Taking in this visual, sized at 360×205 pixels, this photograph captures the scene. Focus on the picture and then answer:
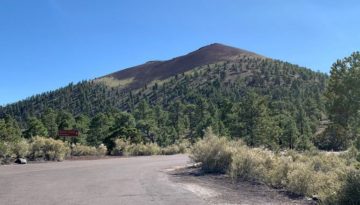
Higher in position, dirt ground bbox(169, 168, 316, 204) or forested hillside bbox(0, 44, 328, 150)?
forested hillside bbox(0, 44, 328, 150)

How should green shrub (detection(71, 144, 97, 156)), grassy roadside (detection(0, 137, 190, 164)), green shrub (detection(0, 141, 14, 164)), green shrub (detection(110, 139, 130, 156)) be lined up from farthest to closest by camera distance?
green shrub (detection(110, 139, 130, 156)) → green shrub (detection(71, 144, 97, 156)) → grassy roadside (detection(0, 137, 190, 164)) → green shrub (detection(0, 141, 14, 164))

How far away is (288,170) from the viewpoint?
15125 mm

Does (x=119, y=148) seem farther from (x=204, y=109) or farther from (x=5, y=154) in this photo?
(x=204, y=109)

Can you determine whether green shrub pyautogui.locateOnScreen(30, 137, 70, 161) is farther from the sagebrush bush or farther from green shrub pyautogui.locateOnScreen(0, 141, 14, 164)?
the sagebrush bush

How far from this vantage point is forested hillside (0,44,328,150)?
5084cm

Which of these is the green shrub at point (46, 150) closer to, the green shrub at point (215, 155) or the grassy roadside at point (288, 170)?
the grassy roadside at point (288, 170)

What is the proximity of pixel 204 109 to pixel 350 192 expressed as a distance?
74.9 metres

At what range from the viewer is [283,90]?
397 feet

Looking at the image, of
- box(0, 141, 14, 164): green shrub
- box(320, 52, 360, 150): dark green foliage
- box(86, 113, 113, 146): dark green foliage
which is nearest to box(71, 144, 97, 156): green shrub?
box(0, 141, 14, 164): green shrub

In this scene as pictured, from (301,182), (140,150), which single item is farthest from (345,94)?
(140,150)

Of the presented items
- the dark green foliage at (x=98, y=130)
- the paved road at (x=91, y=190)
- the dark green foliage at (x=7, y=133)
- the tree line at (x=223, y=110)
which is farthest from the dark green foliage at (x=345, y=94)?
the dark green foliage at (x=98, y=130)

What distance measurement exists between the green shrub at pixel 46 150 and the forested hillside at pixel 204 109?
14.5 meters

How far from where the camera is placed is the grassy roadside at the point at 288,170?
35.5 feet

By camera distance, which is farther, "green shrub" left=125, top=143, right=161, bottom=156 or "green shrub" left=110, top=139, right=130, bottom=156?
"green shrub" left=125, top=143, right=161, bottom=156
